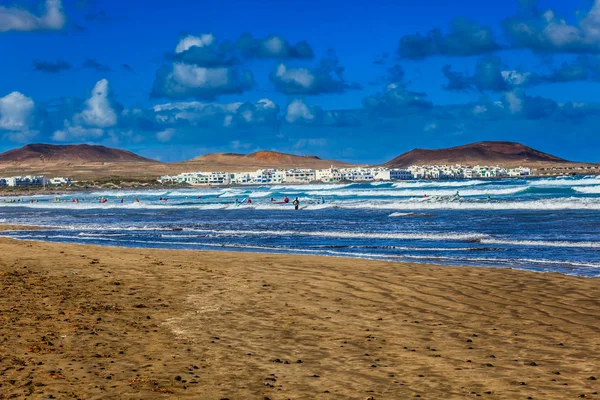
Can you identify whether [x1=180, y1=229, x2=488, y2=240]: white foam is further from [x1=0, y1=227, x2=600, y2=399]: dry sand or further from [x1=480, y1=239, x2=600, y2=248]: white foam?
[x1=0, y1=227, x2=600, y2=399]: dry sand

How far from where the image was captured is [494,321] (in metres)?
Answer: 9.54

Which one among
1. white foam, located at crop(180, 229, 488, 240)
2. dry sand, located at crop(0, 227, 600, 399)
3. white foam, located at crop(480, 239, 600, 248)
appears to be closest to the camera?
dry sand, located at crop(0, 227, 600, 399)

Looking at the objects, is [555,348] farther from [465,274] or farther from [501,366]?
[465,274]

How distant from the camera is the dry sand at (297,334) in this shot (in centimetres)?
636

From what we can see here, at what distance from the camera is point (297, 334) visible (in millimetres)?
8688

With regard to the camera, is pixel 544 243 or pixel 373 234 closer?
pixel 544 243

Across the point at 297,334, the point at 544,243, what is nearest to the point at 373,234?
the point at 544,243

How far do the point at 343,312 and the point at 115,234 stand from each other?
75.0 feet

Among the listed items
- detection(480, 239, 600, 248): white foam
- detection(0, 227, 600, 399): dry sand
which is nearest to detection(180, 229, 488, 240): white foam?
detection(480, 239, 600, 248): white foam

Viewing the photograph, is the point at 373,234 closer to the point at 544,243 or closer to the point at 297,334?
the point at 544,243

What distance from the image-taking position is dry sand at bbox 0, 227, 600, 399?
20.9 ft

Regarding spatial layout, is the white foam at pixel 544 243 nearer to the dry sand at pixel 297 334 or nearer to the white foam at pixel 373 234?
the white foam at pixel 373 234

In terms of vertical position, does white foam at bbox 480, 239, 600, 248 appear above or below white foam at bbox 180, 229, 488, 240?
below

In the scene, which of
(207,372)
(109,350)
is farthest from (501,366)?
(109,350)
